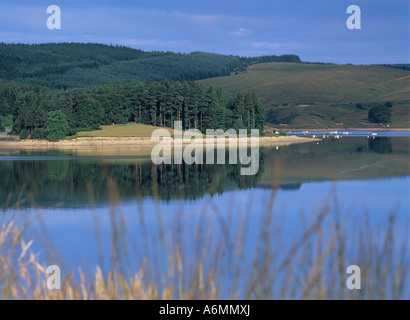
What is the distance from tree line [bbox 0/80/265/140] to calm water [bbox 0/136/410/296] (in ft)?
141

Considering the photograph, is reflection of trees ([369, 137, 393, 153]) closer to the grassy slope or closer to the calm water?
the calm water

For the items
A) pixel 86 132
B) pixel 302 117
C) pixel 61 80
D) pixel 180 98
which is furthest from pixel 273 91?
pixel 86 132

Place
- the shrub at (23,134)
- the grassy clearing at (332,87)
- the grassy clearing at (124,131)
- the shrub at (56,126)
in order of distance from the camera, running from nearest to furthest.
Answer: the shrub at (56,126) → the grassy clearing at (124,131) → the shrub at (23,134) → the grassy clearing at (332,87)

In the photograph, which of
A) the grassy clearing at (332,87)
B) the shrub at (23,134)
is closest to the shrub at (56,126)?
the shrub at (23,134)

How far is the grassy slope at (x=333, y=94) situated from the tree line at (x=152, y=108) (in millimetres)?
48975

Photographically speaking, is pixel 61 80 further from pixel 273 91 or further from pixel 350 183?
pixel 350 183

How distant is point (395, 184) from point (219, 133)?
5730 centimetres

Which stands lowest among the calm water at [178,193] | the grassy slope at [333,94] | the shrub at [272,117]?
the calm water at [178,193]

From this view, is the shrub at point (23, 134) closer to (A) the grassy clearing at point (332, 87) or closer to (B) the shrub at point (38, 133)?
(B) the shrub at point (38, 133)

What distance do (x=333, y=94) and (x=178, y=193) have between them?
504ft

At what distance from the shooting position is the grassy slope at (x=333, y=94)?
142 m

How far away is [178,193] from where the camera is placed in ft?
77.7
